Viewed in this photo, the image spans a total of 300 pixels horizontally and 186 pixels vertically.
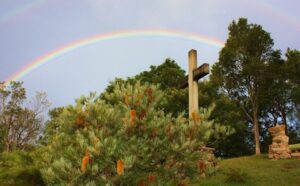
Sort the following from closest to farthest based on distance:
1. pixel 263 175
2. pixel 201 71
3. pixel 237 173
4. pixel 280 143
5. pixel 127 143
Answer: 1. pixel 127 143
2. pixel 201 71
3. pixel 237 173
4. pixel 263 175
5. pixel 280 143

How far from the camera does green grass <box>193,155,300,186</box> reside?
1886 cm

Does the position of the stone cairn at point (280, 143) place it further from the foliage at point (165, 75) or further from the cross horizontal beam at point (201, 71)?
the foliage at point (165, 75)

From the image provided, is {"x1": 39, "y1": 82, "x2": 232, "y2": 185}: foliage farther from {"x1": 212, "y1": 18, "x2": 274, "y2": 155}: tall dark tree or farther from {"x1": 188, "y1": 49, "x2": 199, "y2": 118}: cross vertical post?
{"x1": 212, "y1": 18, "x2": 274, "y2": 155}: tall dark tree

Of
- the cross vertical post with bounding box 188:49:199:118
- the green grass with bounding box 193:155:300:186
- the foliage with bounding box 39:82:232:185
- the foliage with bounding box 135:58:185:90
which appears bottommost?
the green grass with bounding box 193:155:300:186

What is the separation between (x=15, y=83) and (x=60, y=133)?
155 feet

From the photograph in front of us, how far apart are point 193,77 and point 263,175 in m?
12.3

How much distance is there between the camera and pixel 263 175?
20.9 metres

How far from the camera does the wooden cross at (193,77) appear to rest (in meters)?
10.7

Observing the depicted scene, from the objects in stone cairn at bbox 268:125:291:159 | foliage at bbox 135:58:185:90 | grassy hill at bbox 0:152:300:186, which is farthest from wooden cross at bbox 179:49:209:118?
foliage at bbox 135:58:185:90

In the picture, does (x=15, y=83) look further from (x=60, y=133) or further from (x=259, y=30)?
(x=60, y=133)

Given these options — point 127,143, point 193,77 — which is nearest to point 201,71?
point 193,77

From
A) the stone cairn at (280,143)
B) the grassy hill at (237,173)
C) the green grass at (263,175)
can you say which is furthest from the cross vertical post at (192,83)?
the stone cairn at (280,143)

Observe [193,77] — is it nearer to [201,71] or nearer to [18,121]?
[201,71]

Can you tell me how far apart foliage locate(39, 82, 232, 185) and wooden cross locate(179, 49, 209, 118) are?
373 centimetres
